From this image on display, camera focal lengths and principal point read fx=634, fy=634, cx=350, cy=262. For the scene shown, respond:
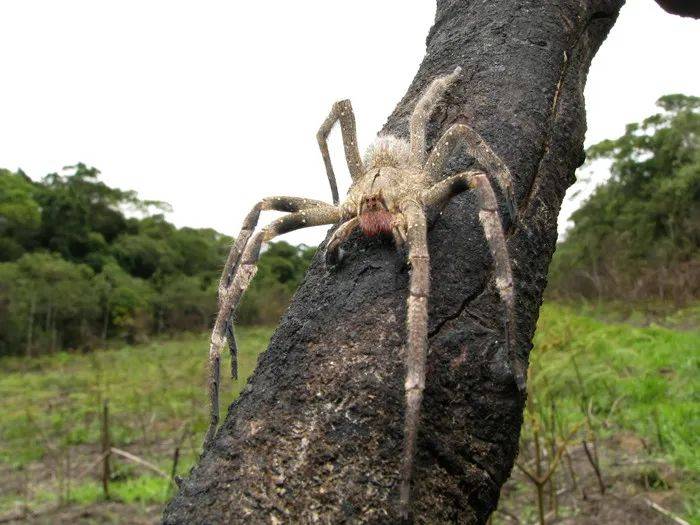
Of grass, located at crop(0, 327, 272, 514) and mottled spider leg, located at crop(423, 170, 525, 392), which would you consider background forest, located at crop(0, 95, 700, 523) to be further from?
mottled spider leg, located at crop(423, 170, 525, 392)

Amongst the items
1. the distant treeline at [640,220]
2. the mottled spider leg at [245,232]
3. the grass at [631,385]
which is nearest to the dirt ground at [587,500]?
the grass at [631,385]

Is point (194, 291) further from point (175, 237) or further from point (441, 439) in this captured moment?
point (441, 439)

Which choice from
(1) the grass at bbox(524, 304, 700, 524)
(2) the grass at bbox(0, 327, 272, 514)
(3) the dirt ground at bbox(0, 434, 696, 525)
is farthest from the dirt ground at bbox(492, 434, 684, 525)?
(2) the grass at bbox(0, 327, 272, 514)

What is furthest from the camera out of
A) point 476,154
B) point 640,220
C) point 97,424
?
point 640,220

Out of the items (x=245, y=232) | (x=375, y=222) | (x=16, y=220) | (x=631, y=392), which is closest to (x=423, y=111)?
(x=375, y=222)

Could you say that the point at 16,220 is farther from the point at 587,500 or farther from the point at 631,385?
the point at 587,500

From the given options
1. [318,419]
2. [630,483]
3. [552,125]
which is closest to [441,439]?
[318,419]
